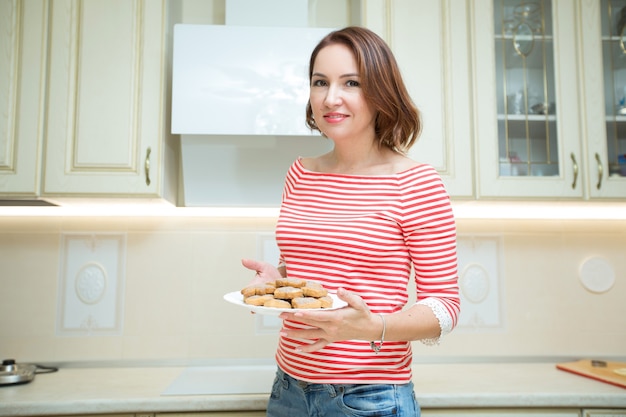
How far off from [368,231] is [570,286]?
1325mm

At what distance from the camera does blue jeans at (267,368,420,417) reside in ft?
2.94

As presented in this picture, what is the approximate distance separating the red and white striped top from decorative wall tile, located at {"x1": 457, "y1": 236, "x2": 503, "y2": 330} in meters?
0.97

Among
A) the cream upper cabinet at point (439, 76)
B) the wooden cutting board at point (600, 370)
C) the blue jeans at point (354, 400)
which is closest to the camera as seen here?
the blue jeans at point (354, 400)

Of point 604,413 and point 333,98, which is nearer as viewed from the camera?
point 333,98

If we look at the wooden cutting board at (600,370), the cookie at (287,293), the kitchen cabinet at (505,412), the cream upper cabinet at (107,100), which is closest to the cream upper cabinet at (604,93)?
the wooden cutting board at (600,370)

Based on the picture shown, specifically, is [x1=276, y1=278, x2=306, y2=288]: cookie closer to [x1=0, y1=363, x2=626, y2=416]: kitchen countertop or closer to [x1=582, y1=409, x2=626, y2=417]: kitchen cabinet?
[x1=0, y1=363, x2=626, y2=416]: kitchen countertop

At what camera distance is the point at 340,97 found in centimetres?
99

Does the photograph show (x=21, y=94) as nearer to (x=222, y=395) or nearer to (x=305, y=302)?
(x=222, y=395)

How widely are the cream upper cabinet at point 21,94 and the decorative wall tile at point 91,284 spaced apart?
13.9 inches

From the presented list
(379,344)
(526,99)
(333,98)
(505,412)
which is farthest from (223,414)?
(526,99)

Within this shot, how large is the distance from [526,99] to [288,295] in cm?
122

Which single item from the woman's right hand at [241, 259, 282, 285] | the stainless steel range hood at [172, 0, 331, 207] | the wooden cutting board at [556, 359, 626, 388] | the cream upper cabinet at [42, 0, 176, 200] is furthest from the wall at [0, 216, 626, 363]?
the woman's right hand at [241, 259, 282, 285]

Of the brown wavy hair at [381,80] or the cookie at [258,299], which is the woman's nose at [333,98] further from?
the cookie at [258,299]

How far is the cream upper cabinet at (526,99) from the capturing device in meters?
1.60
